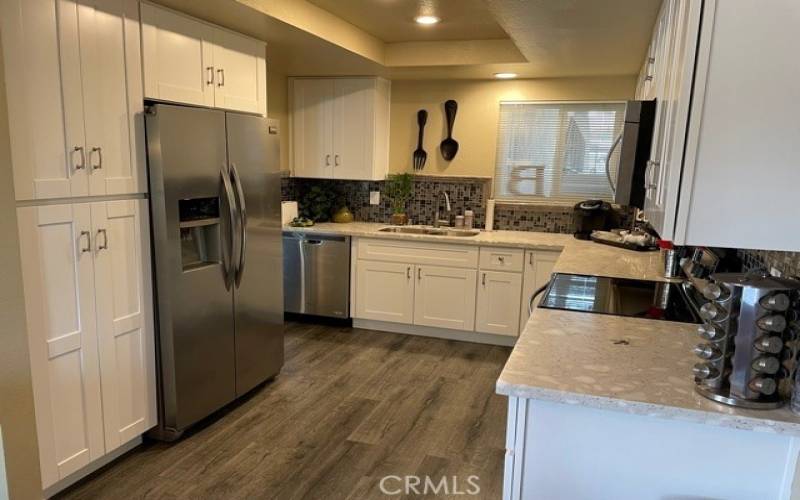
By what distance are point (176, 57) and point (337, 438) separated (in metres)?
2.02

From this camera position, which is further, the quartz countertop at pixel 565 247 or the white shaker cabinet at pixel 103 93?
the quartz countertop at pixel 565 247

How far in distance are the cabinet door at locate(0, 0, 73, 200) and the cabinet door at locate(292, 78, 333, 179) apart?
107 inches

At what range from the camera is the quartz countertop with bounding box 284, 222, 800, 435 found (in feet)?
3.93

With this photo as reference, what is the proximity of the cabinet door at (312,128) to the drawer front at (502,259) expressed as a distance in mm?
1576

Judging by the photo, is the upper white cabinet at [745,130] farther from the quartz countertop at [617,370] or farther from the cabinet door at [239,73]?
the cabinet door at [239,73]

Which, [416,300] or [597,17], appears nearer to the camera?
[597,17]

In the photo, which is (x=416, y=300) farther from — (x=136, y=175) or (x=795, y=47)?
(x=795, y=47)

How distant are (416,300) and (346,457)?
6.02ft

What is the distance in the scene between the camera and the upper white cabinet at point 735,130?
113 centimetres

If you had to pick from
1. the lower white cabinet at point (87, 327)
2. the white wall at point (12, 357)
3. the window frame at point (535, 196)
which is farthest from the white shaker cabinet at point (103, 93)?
the window frame at point (535, 196)

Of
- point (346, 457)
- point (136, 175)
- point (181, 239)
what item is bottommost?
point (346, 457)

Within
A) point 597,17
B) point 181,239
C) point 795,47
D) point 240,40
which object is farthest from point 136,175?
point 795,47

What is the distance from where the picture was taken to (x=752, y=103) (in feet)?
3.77

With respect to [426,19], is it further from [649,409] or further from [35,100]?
[649,409]
